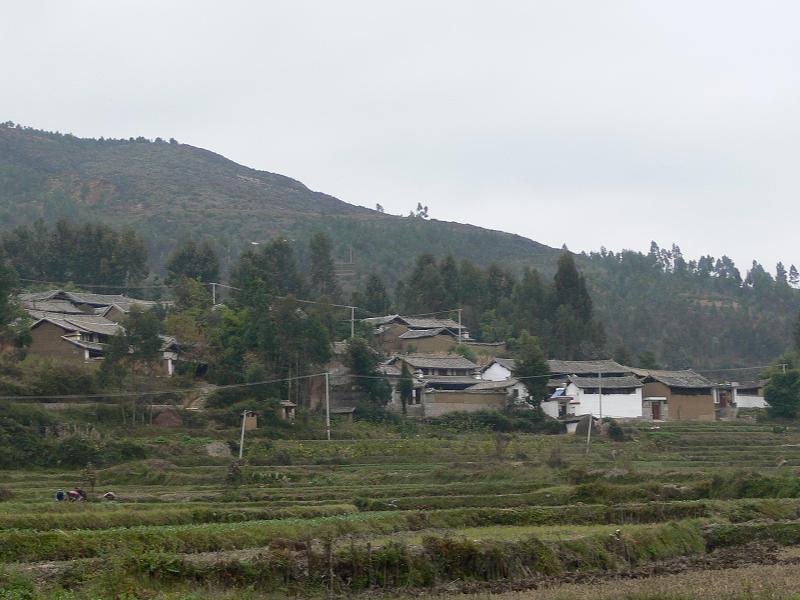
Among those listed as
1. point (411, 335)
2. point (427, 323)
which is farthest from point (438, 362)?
point (427, 323)

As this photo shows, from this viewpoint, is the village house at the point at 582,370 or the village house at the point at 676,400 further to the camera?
the village house at the point at 582,370

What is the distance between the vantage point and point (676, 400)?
68.1m

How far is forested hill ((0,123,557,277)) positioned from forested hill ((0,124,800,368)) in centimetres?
26

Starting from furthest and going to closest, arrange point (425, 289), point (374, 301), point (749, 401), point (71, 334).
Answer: point (374, 301), point (425, 289), point (749, 401), point (71, 334)

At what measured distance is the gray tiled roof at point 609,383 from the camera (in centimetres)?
6644

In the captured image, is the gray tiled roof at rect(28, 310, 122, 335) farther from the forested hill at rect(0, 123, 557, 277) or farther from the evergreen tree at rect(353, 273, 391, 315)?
the forested hill at rect(0, 123, 557, 277)

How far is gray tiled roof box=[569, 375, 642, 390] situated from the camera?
6644 centimetres

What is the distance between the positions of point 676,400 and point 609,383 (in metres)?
4.48

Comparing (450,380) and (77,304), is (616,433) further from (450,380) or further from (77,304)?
(77,304)

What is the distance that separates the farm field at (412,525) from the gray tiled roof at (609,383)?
44.9 ft

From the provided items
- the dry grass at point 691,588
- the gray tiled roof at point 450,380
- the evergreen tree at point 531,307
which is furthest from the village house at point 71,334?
the dry grass at point 691,588

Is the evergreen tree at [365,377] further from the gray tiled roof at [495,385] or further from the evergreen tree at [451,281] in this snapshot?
the evergreen tree at [451,281]

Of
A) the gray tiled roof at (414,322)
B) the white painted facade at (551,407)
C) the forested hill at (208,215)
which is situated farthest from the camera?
the forested hill at (208,215)

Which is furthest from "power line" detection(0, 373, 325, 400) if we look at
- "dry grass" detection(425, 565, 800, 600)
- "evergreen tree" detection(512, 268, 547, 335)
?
"dry grass" detection(425, 565, 800, 600)
